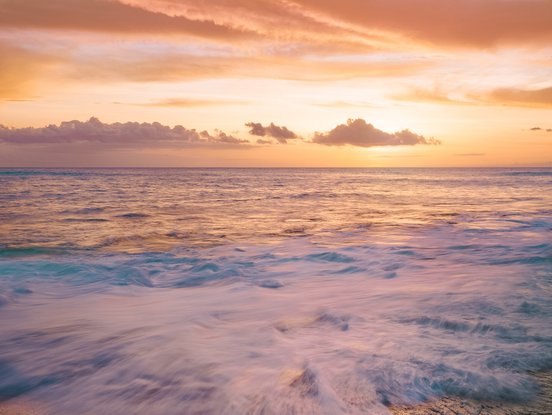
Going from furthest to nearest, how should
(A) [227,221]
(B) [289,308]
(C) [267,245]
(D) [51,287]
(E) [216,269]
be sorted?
1. (A) [227,221]
2. (C) [267,245]
3. (E) [216,269]
4. (D) [51,287]
5. (B) [289,308]

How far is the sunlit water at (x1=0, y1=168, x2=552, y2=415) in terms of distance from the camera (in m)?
4.05

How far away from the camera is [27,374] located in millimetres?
4648

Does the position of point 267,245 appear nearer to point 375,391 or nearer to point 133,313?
point 133,313

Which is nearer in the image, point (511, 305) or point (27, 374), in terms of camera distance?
point (27, 374)

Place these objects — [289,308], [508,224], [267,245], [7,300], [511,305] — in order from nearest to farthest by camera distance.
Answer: [511,305]
[289,308]
[7,300]
[267,245]
[508,224]

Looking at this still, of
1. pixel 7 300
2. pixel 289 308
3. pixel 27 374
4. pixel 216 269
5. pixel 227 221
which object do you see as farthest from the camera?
pixel 227 221

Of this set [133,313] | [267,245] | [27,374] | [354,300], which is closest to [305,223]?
[267,245]

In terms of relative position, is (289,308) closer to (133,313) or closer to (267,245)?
(133,313)

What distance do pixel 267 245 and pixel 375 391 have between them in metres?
8.22

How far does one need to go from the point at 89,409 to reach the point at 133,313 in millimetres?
2775

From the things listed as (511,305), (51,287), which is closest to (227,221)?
(51,287)

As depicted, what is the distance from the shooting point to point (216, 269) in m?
9.39

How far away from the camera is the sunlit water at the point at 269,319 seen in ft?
13.3

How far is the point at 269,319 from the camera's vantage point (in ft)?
20.4
